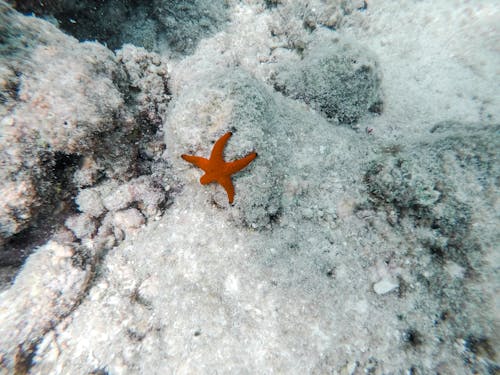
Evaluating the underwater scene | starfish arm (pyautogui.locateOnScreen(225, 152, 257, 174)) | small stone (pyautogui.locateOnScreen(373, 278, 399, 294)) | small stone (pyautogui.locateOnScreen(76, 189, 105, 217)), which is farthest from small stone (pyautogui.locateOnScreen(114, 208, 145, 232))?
small stone (pyautogui.locateOnScreen(373, 278, 399, 294))

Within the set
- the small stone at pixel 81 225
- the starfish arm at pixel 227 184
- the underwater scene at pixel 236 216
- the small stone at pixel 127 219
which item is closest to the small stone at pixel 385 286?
the underwater scene at pixel 236 216

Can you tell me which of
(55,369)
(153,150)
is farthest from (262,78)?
(55,369)

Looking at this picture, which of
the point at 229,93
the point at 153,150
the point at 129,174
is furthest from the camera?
the point at 153,150

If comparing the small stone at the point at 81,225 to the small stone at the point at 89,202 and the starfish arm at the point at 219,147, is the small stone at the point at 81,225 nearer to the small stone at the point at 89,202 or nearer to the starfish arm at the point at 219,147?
the small stone at the point at 89,202

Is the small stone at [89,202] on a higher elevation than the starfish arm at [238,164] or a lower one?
higher

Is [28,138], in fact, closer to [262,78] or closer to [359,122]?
[262,78]

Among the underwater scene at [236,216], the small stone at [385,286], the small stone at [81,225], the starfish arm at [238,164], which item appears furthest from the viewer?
the small stone at [81,225]

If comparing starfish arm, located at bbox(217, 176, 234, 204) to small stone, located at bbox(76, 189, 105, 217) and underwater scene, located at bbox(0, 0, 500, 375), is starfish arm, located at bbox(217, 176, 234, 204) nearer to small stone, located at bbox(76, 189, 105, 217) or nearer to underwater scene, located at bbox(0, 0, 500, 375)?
underwater scene, located at bbox(0, 0, 500, 375)
